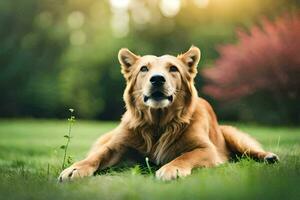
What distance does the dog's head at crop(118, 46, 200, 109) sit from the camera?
4.07 meters

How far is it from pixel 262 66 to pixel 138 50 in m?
2.66

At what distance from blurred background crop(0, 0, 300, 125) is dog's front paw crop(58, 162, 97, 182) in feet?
15.9

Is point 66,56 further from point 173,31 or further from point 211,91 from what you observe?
point 211,91

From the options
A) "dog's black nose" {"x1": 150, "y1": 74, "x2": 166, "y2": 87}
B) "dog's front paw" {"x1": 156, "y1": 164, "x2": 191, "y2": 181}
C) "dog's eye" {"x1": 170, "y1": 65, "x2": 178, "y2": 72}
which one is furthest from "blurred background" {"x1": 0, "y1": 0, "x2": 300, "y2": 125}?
"dog's front paw" {"x1": 156, "y1": 164, "x2": 191, "y2": 181}

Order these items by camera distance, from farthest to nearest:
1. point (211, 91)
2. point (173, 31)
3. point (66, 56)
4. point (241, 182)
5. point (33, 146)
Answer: point (66, 56), point (173, 31), point (211, 91), point (33, 146), point (241, 182)

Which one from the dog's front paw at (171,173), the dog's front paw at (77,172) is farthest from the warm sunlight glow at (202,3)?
the dog's front paw at (171,173)

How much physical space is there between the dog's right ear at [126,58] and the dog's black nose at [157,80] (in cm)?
54

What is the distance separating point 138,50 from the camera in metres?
11.4

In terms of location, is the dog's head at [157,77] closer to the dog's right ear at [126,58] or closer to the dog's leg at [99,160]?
the dog's right ear at [126,58]

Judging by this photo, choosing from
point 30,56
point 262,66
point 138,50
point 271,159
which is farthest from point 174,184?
point 30,56

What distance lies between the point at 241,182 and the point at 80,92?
29.4 feet

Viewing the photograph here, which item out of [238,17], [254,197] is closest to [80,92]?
[238,17]

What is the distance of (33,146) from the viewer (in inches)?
296

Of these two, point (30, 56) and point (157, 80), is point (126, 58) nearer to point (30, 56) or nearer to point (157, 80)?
point (157, 80)
